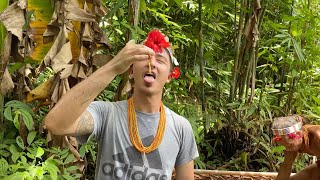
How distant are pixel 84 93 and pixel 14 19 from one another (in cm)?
57

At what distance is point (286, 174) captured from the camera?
1708 millimetres

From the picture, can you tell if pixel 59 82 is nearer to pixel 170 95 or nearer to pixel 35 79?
pixel 35 79

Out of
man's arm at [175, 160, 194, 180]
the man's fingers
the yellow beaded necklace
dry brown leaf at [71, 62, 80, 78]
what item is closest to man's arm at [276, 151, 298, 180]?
man's arm at [175, 160, 194, 180]

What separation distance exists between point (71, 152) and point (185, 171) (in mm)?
505

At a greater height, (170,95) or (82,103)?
(82,103)

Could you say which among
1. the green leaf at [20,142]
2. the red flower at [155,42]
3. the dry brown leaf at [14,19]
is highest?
the dry brown leaf at [14,19]

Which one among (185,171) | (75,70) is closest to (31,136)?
(75,70)

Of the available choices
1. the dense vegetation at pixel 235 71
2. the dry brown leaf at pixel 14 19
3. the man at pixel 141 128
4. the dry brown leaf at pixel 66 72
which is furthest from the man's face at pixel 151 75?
the dense vegetation at pixel 235 71

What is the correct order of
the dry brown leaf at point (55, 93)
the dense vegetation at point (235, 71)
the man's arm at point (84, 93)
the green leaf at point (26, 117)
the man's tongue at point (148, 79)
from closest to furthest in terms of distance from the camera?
the man's arm at point (84, 93), the man's tongue at point (148, 79), the green leaf at point (26, 117), the dry brown leaf at point (55, 93), the dense vegetation at point (235, 71)

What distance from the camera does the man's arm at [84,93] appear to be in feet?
4.17

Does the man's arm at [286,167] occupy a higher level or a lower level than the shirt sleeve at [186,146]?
lower

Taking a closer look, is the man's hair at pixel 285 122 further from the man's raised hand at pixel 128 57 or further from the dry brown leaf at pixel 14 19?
the dry brown leaf at pixel 14 19

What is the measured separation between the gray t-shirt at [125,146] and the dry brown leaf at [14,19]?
1.41ft

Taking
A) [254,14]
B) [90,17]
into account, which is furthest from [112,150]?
[254,14]
